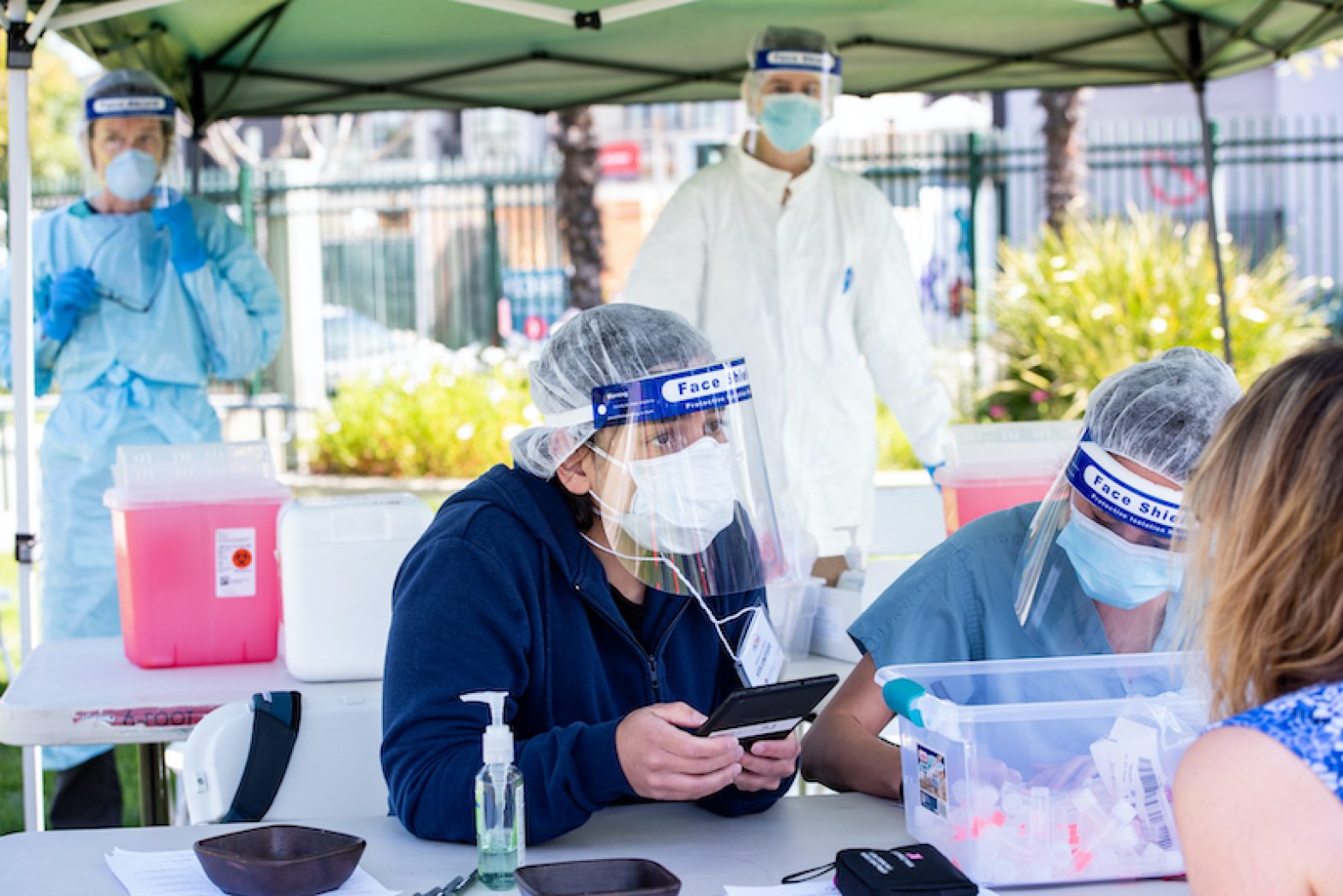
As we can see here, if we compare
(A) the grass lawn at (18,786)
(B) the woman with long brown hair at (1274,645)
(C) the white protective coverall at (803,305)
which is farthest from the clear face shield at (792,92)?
(B) the woman with long brown hair at (1274,645)

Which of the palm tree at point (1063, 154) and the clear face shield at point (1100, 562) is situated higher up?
the palm tree at point (1063, 154)

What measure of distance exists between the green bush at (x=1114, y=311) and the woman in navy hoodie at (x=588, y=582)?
266 inches

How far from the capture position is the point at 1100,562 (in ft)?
6.58

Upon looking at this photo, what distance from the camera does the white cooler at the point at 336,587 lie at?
2.70 metres

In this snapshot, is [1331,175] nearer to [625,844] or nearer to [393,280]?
[393,280]

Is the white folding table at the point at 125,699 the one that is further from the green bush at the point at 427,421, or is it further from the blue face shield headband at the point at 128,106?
the green bush at the point at 427,421

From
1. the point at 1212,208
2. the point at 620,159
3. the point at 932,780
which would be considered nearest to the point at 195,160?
the point at 1212,208

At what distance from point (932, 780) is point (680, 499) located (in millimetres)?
468

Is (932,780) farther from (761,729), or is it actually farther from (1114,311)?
(1114,311)

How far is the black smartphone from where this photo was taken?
1.70 m

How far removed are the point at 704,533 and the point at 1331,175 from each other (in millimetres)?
10274

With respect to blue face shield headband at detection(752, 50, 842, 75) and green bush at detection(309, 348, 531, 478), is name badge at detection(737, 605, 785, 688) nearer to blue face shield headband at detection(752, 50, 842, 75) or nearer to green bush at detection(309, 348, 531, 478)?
blue face shield headband at detection(752, 50, 842, 75)

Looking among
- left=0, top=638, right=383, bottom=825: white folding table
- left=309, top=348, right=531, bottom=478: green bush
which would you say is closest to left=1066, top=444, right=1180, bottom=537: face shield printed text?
left=0, top=638, right=383, bottom=825: white folding table

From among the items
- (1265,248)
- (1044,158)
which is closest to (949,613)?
(1044,158)
